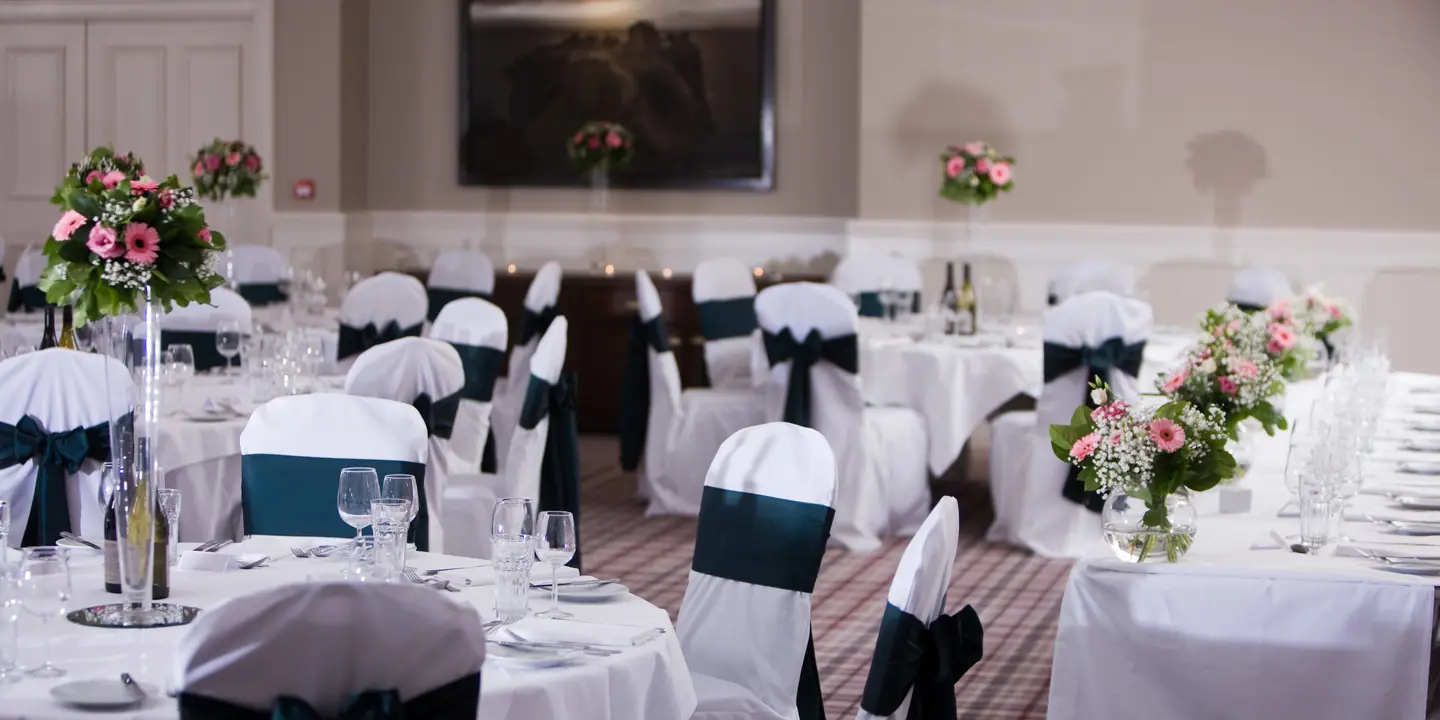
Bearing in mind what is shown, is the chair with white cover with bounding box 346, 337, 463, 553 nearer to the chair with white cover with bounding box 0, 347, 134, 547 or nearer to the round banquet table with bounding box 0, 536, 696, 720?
the chair with white cover with bounding box 0, 347, 134, 547

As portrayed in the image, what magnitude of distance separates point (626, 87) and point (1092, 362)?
180 inches

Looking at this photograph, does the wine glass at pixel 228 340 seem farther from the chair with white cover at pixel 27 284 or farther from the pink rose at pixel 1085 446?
the chair with white cover at pixel 27 284

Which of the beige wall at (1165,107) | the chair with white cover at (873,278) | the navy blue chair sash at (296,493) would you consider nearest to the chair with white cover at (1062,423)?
the chair with white cover at (873,278)

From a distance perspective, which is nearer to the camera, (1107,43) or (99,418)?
(99,418)

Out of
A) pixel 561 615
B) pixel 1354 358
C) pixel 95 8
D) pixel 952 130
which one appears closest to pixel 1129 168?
pixel 952 130

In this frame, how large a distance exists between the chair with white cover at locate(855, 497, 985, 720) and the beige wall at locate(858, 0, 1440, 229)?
23.0ft

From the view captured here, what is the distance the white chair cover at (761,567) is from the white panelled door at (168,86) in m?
7.70

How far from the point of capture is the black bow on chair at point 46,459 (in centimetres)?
415

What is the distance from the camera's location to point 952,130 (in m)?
9.48

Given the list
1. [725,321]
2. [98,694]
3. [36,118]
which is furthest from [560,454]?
[36,118]

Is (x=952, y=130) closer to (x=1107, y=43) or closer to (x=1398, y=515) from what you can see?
(x=1107, y=43)

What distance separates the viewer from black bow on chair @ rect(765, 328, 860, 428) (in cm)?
676

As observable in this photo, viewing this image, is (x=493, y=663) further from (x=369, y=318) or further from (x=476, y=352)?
(x=369, y=318)

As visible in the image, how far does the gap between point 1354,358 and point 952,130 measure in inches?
135
